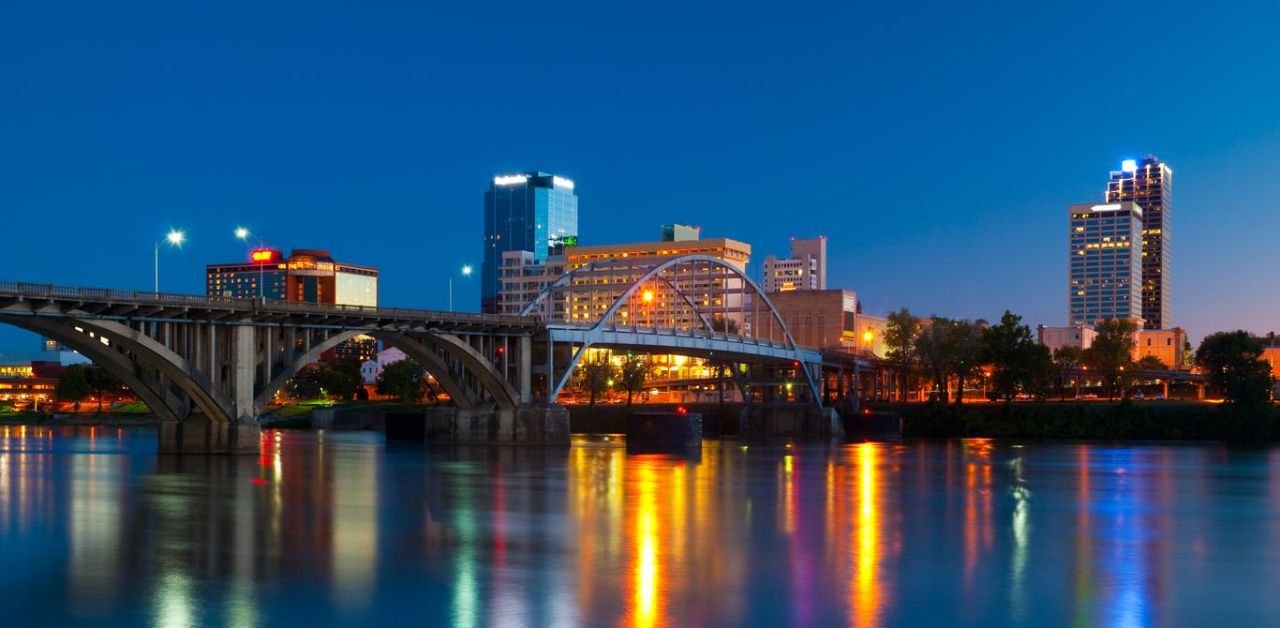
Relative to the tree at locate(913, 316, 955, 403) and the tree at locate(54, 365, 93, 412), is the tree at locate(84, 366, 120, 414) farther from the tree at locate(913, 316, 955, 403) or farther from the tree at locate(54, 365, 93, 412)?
the tree at locate(913, 316, 955, 403)

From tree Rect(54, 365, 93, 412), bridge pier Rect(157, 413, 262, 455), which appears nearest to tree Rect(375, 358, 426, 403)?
tree Rect(54, 365, 93, 412)

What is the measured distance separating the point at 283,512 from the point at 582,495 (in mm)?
11659

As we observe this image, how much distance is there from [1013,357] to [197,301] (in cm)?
9382

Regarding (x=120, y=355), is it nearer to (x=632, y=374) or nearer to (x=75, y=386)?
(x=632, y=374)

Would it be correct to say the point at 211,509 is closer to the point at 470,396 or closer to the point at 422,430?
the point at 470,396

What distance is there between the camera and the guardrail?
6228 centimetres

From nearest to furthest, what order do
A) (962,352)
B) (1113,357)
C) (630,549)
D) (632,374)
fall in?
(630,549) → (962,352) → (632,374) → (1113,357)

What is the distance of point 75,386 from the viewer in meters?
190

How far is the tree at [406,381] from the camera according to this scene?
16725 centimetres

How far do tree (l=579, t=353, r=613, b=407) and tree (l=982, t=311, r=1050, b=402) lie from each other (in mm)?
47011

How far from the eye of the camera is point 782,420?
447ft

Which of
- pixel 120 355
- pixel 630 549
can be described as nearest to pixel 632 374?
pixel 120 355

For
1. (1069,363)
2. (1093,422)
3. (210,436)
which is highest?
(1069,363)

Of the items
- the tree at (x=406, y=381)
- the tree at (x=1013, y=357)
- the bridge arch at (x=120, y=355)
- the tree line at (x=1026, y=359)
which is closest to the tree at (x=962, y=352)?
the tree line at (x=1026, y=359)
